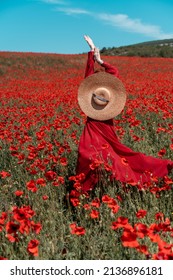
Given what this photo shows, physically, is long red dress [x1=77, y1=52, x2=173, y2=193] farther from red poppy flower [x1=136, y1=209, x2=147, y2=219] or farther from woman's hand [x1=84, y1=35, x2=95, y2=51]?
red poppy flower [x1=136, y1=209, x2=147, y2=219]

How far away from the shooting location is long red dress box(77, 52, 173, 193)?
4203mm

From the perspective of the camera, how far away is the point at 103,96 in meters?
4.49

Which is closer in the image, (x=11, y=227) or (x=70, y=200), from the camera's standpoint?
(x=11, y=227)

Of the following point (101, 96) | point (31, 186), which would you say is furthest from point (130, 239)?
point (101, 96)

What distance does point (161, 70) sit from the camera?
88.6 feet

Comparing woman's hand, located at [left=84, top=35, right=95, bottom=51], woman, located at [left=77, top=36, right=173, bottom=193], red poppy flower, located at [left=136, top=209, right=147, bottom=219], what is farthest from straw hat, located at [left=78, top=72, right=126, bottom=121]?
red poppy flower, located at [left=136, top=209, right=147, bottom=219]

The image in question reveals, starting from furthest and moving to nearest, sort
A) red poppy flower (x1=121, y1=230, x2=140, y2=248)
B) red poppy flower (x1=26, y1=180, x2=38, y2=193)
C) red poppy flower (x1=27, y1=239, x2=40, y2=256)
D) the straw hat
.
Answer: the straw hat < red poppy flower (x1=26, y1=180, x2=38, y2=193) < red poppy flower (x1=27, y1=239, x2=40, y2=256) < red poppy flower (x1=121, y1=230, x2=140, y2=248)

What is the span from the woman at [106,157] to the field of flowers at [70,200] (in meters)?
0.15

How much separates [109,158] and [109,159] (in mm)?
118

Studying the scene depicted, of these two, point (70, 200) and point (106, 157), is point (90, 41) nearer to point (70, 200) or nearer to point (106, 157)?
point (106, 157)

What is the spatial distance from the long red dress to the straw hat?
141mm
